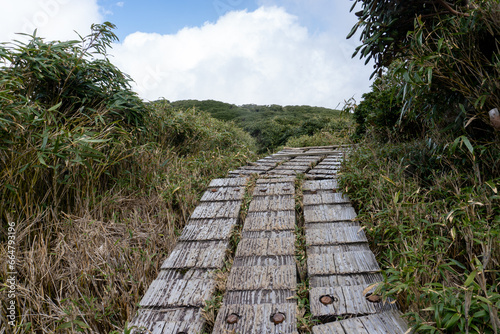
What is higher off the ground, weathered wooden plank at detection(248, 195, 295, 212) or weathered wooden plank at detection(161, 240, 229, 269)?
weathered wooden plank at detection(248, 195, 295, 212)

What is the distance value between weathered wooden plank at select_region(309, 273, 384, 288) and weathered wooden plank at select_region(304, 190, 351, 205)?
111 centimetres

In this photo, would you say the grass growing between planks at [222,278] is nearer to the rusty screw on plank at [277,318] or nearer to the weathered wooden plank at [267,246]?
the weathered wooden plank at [267,246]

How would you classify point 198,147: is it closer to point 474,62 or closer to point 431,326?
point 474,62

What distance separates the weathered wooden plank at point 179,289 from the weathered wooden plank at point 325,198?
1.38 metres

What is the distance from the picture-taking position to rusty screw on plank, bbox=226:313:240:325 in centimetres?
153

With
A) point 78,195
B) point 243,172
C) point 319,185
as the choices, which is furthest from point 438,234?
point 78,195

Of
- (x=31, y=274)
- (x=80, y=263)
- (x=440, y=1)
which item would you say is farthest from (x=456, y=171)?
(x=31, y=274)

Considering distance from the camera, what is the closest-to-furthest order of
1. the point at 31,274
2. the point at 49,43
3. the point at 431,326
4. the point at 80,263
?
1. the point at 431,326
2. the point at 31,274
3. the point at 80,263
4. the point at 49,43

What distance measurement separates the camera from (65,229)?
238 cm

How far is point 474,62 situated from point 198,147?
3.81m

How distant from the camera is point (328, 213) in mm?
2713

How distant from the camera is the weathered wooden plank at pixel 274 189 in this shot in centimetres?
324

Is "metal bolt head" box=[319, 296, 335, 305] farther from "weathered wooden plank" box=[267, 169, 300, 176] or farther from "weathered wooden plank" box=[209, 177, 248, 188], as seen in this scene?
"weathered wooden plank" box=[267, 169, 300, 176]

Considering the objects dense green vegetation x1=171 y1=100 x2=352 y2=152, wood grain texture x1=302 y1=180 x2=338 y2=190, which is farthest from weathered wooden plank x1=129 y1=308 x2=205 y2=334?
dense green vegetation x1=171 y1=100 x2=352 y2=152
